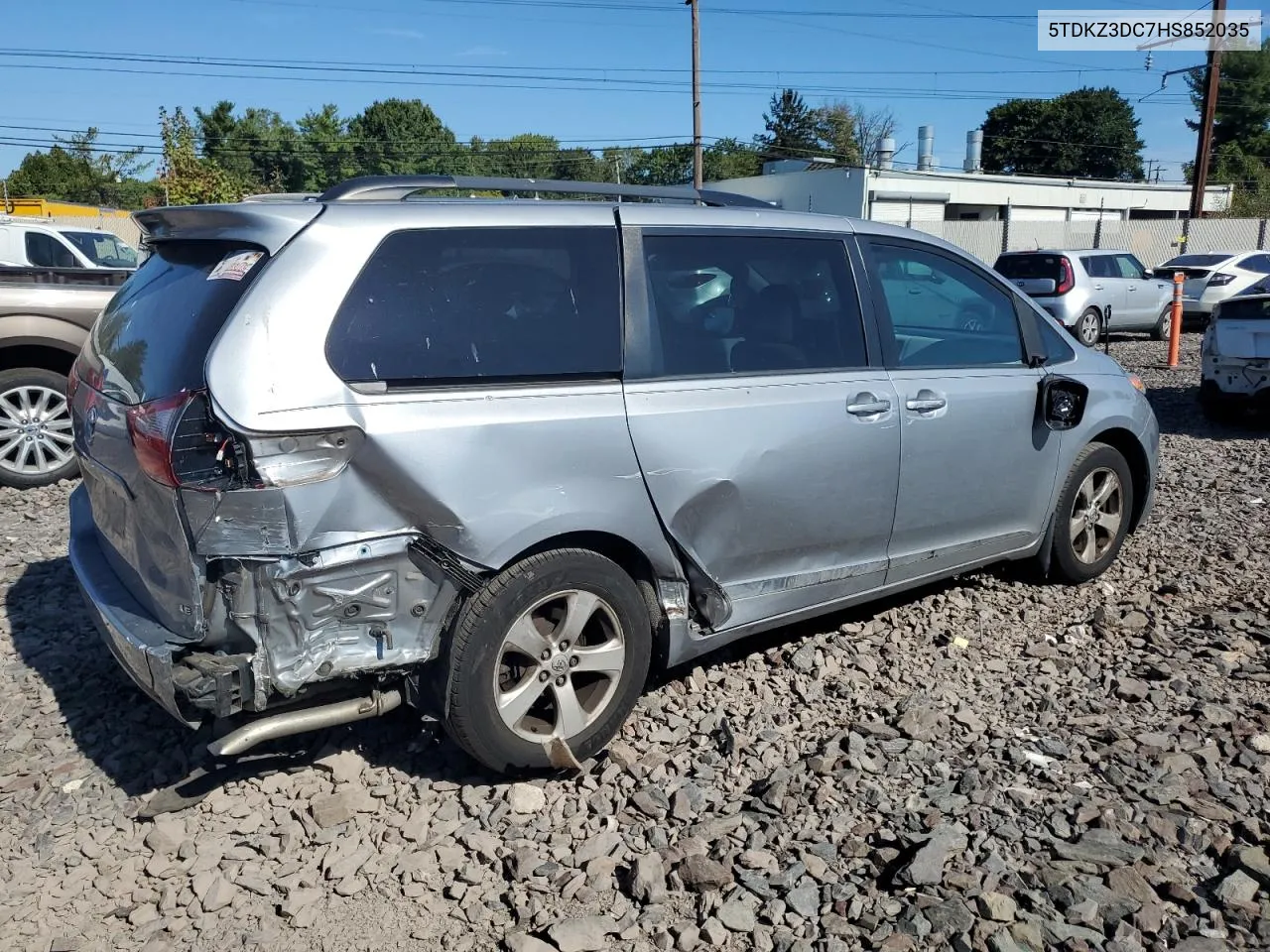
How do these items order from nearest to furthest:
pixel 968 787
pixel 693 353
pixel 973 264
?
1. pixel 968 787
2. pixel 693 353
3. pixel 973 264

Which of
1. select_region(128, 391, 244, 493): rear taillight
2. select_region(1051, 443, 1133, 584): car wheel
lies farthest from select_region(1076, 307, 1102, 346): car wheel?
select_region(128, 391, 244, 493): rear taillight

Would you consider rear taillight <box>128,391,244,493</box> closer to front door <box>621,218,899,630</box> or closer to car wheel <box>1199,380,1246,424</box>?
front door <box>621,218,899,630</box>

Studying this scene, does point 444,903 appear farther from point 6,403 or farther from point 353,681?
point 6,403

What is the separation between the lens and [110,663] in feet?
14.5

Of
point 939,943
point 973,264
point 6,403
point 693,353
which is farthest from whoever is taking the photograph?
point 6,403

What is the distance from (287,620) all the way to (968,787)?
2.26m

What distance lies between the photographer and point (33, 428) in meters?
7.32

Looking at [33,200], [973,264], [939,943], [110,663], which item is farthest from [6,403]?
[33,200]

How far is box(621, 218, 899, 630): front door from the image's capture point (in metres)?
3.61

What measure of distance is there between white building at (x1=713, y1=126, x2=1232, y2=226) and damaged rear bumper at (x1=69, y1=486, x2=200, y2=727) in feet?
123

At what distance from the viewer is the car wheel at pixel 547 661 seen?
3215mm

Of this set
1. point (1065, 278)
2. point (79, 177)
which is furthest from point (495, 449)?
point (79, 177)

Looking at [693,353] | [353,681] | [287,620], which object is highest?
[693,353]

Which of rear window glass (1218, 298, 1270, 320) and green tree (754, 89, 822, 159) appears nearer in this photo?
rear window glass (1218, 298, 1270, 320)
